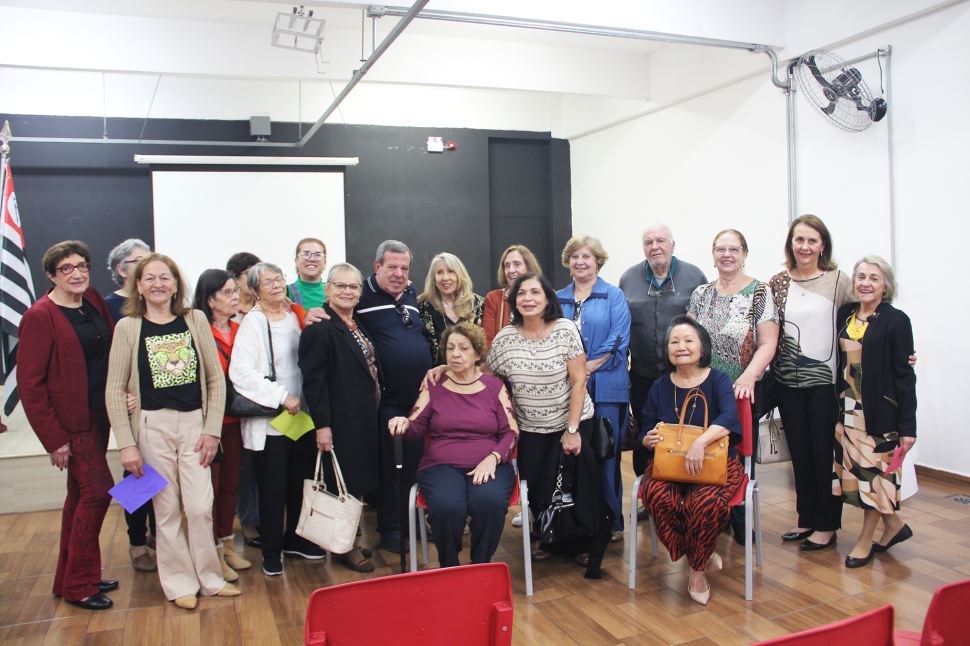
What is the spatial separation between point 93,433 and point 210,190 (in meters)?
5.20

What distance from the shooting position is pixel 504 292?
4004 mm

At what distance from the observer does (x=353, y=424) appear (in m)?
3.44

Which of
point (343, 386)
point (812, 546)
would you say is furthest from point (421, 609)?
point (812, 546)

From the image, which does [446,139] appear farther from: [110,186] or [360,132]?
[110,186]

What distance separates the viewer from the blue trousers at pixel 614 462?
346 centimetres

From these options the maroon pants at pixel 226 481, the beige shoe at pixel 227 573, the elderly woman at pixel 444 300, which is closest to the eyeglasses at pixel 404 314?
the elderly woman at pixel 444 300

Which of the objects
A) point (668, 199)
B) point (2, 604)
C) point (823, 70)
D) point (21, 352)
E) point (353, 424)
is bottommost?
point (2, 604)

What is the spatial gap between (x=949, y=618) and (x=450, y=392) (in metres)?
2.21

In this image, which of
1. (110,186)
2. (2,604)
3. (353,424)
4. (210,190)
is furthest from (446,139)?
(2,604)

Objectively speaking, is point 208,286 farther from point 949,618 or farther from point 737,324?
point 949,618

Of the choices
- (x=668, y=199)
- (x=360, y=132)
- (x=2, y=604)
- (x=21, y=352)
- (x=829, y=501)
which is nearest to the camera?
(x=21, y=352)

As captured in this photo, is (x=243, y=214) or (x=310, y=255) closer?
(x=310, y=255)

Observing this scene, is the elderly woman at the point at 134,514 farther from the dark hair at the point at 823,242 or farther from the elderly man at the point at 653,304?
the dark hair at the point at 823,242

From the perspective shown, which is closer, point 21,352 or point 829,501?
Answer: point 21,352
